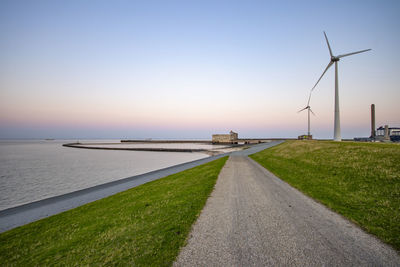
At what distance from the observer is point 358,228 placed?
6660 mm

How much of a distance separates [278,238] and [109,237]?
5.73m

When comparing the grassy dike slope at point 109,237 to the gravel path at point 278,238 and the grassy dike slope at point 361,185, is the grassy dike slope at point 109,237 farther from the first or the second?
the grassy dike slope at point 361,185

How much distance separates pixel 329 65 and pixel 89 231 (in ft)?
159

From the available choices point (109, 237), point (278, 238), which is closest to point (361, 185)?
point (278, 238)

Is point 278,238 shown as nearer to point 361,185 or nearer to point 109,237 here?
point 109,237

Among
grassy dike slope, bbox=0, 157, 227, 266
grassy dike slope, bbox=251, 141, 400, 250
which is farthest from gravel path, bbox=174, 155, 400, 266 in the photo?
grassy dike slope, bbox=251, 141, 400, 250

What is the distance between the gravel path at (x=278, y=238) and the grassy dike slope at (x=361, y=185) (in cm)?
82

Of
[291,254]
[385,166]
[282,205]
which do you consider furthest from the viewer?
[385,166]

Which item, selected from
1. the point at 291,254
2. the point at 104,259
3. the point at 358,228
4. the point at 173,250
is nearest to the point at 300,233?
the point at 291,254

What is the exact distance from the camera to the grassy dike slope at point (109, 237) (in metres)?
5.31

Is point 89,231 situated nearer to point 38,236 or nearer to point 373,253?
point 38,236

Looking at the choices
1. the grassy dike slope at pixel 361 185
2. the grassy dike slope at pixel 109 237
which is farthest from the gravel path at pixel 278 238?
the grassy dike slope at pixel 361 185

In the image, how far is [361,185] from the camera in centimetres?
1091

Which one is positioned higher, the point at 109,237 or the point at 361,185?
the point at 361,185
